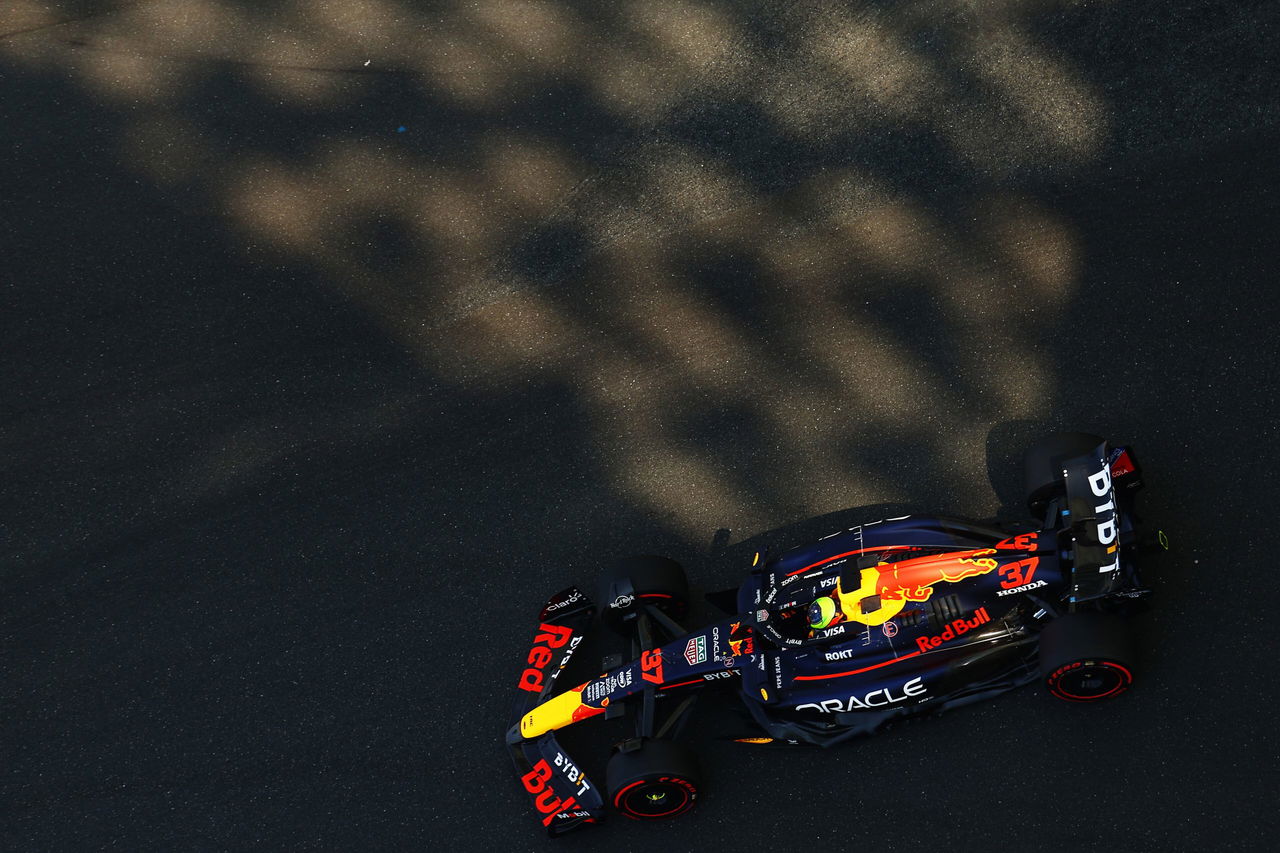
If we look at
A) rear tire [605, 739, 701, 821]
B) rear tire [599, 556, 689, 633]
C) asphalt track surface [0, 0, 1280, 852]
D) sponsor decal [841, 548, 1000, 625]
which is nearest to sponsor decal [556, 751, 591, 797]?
rear tire [605, 739, 701, 821]

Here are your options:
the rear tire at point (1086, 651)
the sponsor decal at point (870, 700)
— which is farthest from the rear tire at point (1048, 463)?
the sponsor decal at point (870, 700)

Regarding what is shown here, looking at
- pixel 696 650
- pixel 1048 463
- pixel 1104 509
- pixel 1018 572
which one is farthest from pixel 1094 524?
pixel 696 650

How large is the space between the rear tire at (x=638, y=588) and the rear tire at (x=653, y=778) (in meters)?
0.84

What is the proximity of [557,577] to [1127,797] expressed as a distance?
140 inches

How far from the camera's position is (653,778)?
6086mm

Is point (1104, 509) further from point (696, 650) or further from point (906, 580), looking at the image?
point (696, 650)

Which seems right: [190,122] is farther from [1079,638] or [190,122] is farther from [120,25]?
[1079,638]

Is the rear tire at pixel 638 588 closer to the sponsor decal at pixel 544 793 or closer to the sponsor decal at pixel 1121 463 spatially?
the sponsor decal at pixel 544 793

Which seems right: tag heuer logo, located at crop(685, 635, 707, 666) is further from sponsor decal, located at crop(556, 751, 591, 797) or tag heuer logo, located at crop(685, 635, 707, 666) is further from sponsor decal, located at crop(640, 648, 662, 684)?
sponsor decal, located at crop(556, 751, 591, 797)

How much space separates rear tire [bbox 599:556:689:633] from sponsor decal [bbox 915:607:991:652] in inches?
59.4

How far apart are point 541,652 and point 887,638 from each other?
2108mm

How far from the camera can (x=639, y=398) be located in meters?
7.67

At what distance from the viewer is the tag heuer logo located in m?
6.35

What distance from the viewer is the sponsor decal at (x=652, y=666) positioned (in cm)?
637
